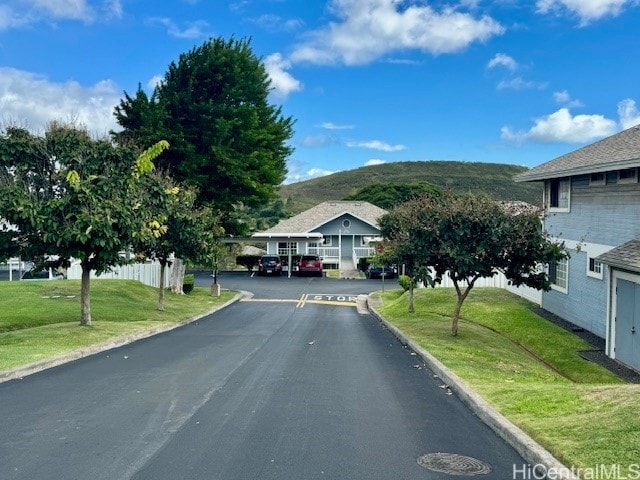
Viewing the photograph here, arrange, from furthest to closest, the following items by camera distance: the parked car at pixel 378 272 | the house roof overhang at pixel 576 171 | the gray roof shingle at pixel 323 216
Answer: the gray roof shingle at pixel 323 216 → the parked car at pixel 378 272 → the house roof overhang at pixel 576 171

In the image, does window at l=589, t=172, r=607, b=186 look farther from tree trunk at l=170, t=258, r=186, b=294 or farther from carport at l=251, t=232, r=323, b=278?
carport at l=251, t=232, r=323, b=278

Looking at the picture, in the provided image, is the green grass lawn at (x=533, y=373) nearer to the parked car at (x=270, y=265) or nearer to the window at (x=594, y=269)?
the window at (x=594, y=269)

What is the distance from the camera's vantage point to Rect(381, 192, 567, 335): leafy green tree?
16500 millimetres

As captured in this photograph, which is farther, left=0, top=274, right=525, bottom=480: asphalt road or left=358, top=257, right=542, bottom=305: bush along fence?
left=358, top=257, right=542, bottom=305: bush along fence

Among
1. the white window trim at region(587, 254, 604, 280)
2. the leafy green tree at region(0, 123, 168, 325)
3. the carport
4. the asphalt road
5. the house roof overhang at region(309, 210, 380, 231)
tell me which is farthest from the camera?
the house roof overhang at region(309, 210, 380, 231)

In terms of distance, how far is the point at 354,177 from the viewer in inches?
5733

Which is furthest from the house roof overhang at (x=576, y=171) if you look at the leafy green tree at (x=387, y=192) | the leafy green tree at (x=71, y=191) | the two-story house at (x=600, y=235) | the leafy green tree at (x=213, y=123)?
the leafy green tree at (x=387, y=192)

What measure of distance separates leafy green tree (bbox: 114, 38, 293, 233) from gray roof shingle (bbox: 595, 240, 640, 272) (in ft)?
72.6

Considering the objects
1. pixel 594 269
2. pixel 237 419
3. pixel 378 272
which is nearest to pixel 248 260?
pixel 378 272

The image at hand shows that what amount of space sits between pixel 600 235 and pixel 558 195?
14.1ft

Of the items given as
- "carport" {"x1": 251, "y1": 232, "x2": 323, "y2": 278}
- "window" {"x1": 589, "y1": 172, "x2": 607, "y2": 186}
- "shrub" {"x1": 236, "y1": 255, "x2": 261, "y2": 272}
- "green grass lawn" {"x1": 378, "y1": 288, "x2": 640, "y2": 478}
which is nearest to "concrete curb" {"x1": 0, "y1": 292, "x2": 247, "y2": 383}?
"green grass lawn" {"x1": 378, "y1": 288, "x2": 640, "y2": 478}

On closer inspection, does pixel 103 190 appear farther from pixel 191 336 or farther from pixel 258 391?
pixel 258 391

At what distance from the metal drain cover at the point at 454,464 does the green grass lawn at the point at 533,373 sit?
0.73 m

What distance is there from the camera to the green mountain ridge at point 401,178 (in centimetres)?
12275
